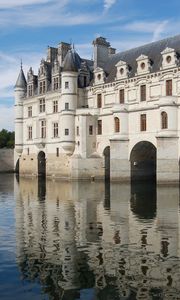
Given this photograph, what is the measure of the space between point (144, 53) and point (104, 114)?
313 inches

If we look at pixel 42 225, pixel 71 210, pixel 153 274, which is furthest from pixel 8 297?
pixel 71 210

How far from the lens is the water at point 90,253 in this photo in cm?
986

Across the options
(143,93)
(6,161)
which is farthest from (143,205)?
(6,161)

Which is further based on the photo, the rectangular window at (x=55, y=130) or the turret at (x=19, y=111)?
the turret at (x=19, y=111)

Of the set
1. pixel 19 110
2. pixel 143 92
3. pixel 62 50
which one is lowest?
pixel 143 92

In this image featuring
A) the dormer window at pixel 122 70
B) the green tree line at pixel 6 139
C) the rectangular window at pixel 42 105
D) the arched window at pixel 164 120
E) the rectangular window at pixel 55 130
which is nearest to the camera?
the arched window at pixel 164 120

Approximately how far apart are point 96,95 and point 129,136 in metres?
7.85

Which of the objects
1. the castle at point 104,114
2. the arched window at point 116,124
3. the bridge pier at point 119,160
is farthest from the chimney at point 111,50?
the bridge pier at point 119,160

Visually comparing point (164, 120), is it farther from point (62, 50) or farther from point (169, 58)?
point (62, 50)

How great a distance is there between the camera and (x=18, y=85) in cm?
6125

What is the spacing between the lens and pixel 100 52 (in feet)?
173

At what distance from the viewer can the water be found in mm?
9859

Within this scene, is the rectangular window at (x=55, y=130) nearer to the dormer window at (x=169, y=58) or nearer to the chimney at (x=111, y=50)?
the chimney at (x=111, y=50)

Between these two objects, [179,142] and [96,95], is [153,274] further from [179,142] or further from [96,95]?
[96,95]
